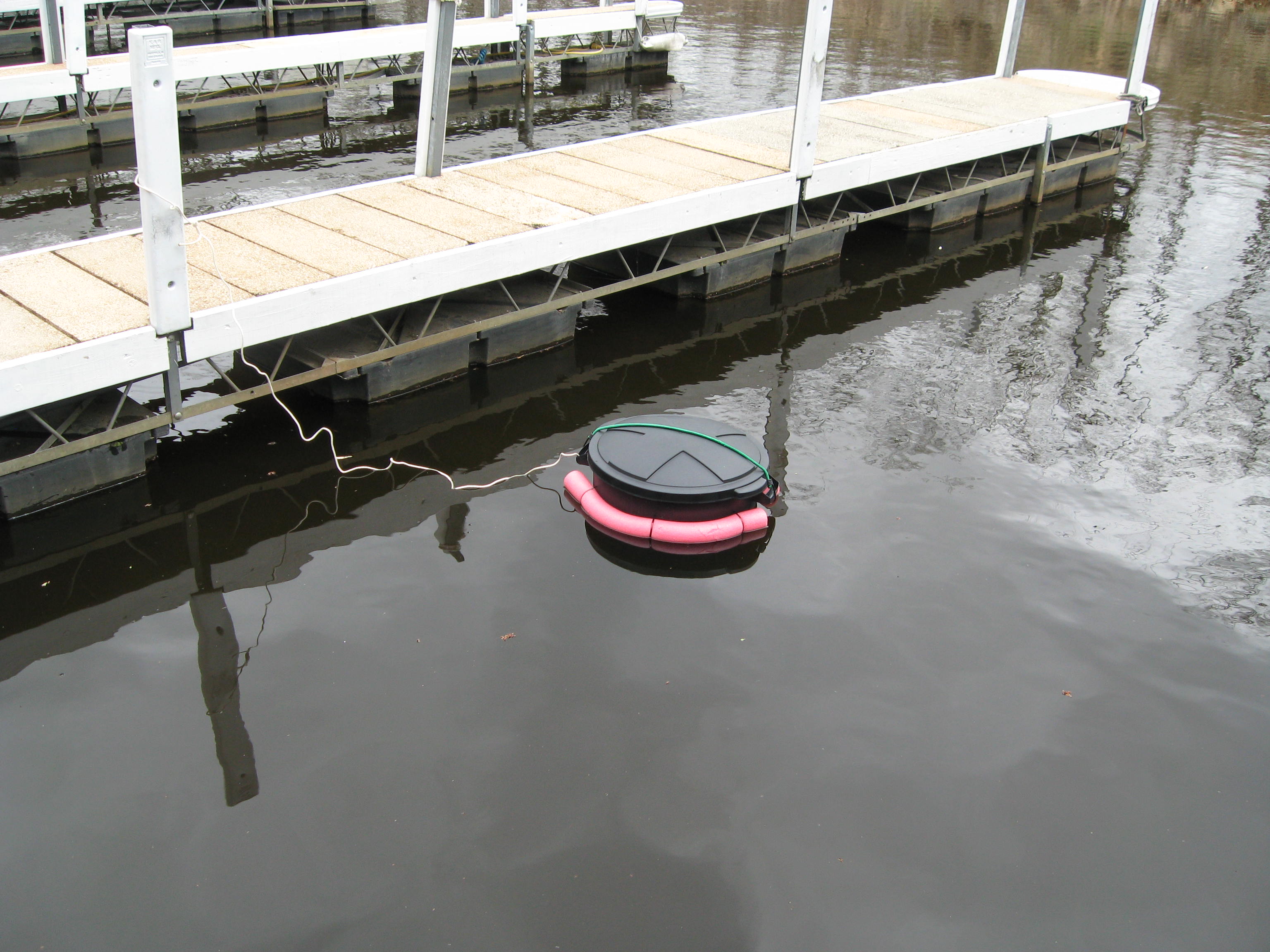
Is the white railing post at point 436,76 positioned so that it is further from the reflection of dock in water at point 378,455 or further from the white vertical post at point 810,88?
the white vertical post at point 810,88

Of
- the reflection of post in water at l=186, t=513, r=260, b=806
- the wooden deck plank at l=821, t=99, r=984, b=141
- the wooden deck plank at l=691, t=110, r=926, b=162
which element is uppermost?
the wooden deck plank at l=821, t=99, r=984, b=141

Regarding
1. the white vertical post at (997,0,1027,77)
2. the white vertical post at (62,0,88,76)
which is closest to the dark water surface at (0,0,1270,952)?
the white vertical post at (997,0,1027,77)

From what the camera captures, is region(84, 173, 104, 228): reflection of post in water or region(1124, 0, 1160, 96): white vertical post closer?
region(84, 173, 104, 228): reflection of post in water

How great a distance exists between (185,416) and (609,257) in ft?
19.7

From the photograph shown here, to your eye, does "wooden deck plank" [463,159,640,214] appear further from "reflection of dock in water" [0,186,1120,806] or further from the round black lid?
the round black lid

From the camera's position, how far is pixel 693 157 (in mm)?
14414

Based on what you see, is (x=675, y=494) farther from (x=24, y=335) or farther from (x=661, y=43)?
(x=661, y=43)

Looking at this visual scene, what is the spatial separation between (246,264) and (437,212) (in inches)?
95.5

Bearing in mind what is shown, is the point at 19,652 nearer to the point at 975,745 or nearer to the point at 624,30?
the point at 975,745

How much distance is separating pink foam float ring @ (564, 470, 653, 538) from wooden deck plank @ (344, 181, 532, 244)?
3210 mm

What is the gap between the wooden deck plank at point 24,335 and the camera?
829 centimetres

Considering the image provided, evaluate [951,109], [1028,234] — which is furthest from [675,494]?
[951,109]

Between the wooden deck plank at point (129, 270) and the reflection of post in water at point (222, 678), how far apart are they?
207cm

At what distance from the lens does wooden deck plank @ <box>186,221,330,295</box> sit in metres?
9.77
